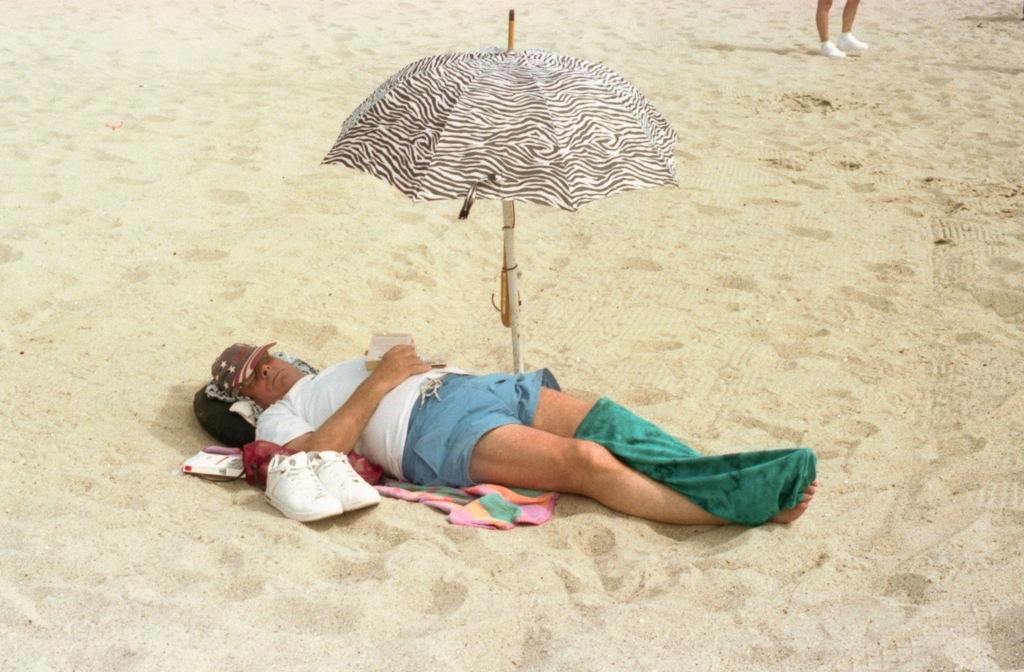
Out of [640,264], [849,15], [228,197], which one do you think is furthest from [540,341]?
[849,15]

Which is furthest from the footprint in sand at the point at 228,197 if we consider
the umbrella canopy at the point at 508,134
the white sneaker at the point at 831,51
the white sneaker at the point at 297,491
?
the white sneaker at the point at 831,51

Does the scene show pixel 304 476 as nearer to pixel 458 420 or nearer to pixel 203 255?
pixel 458 420

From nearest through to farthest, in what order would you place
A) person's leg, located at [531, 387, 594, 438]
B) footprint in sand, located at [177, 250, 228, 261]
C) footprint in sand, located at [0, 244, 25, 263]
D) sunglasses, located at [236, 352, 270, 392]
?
1. person's leg, located at [531, 387, 594, 438]
2. sunglasses, located at [236, 352, 270, 392]
3. footprint in sand, located at [0, 244, 25, 263]
4. footprint in sand, located at [177, 250, 228, 261]

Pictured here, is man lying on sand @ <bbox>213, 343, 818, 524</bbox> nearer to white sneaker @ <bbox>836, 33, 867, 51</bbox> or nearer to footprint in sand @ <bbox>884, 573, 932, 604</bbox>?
footprint in sand @ <bbox>884, 573, 932, 604</bbox>

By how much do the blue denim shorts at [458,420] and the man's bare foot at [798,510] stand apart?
0.89 metres

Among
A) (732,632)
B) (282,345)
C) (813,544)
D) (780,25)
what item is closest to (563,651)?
(732,632)

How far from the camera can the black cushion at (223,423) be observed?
3643 mm

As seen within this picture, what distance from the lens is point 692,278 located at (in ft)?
16.9

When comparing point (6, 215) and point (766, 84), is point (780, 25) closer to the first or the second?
point (766, 84)

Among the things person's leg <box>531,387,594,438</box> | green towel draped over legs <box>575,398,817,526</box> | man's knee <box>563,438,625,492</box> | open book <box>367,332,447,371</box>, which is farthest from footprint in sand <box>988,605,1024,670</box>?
open book <box>367,332,447,371</box>

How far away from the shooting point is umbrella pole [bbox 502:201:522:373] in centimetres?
357

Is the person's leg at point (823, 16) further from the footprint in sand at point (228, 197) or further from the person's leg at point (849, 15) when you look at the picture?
the footprint in sand at point (228, 197)

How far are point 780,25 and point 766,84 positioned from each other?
2748 millimetres

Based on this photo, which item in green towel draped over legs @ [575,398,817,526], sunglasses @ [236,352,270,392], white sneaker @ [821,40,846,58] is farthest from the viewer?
white sneaker @ [821,40,846,58]
